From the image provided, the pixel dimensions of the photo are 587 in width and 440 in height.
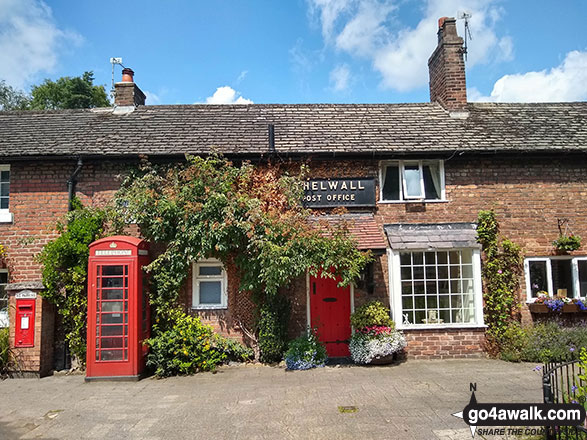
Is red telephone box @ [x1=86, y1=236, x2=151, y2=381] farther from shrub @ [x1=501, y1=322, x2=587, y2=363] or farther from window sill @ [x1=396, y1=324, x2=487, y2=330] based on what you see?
shrub @ [x1=501, y1=322, x2=587, y2=363]

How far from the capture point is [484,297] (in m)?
10.1

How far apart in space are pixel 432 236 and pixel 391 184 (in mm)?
1673

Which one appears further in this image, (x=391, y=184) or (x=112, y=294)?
(x=391, y=184)

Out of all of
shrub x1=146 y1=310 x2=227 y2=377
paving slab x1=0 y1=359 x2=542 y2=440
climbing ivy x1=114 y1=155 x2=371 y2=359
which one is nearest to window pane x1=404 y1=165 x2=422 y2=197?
climbing ivy x1=114 y1=155 x2=371 y2=359

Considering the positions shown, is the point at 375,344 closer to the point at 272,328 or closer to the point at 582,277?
the point at 272,328

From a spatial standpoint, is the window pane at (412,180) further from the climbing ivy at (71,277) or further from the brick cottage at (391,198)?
the climbing ivy at (71,277)

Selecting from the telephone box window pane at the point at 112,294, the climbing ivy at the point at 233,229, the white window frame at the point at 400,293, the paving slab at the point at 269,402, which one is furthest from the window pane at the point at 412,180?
the telephone box window pane at the point at 112,294

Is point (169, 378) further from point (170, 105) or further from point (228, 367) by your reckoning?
point (170, 105)

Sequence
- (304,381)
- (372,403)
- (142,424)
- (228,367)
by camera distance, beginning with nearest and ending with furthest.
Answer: (142,424) < (372,403) < (304,381) < (228,367)

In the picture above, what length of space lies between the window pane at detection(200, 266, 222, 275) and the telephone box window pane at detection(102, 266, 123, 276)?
2001 mm

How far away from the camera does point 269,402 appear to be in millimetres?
6836

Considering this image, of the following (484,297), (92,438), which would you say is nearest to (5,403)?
(92,438)

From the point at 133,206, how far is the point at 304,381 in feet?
17.4

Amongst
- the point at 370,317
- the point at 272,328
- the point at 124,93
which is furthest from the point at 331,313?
the point at 124,93
